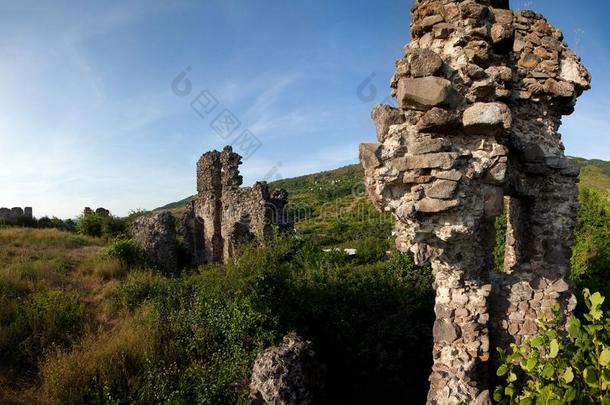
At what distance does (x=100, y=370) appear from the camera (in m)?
5.91

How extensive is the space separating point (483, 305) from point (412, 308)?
3417 mm

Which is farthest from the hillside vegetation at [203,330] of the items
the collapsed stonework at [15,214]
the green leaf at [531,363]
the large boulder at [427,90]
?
the collapsed stonework at [15,214]

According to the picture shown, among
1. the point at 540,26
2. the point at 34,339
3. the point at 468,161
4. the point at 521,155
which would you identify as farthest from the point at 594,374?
the point at 34,339

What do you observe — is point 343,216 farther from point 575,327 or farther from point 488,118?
point 575,327

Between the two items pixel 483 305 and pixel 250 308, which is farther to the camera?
pixel 250 308

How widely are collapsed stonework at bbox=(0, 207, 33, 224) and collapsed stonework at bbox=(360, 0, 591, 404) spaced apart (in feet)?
77.7

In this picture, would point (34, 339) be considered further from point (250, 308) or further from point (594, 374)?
point (594, 374)

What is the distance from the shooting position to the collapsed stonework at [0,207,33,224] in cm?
2147

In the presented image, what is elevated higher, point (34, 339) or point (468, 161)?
point (468, 161)

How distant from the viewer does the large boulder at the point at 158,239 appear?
13.4m

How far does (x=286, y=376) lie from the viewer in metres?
5.32

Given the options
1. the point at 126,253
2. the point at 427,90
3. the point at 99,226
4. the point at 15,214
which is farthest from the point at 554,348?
the point at 15,214

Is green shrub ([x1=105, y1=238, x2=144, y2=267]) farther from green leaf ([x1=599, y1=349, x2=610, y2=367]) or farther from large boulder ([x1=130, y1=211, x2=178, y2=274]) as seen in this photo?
green leaf ([x1=599, y1=349, x2=610, y2=367])

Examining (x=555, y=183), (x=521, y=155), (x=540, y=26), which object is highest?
(x=540, y=26)
